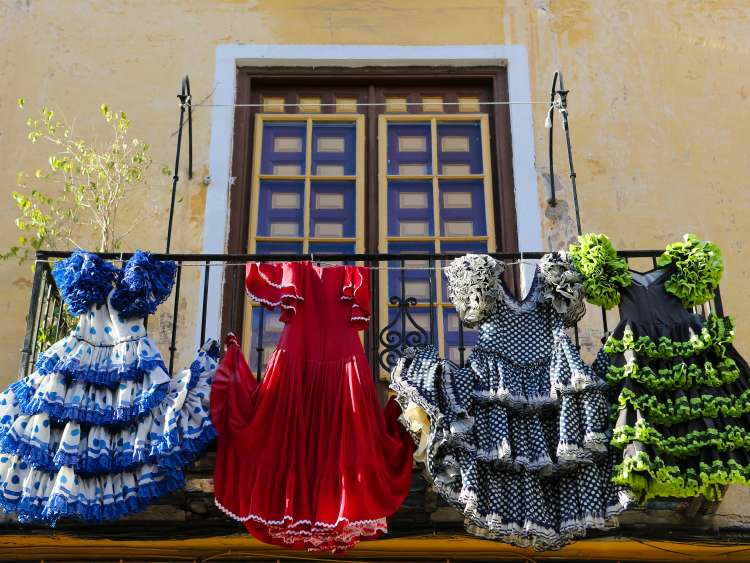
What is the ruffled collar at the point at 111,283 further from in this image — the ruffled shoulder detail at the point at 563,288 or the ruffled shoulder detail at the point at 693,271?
the ruffled shoulder detail at the point at 693,271

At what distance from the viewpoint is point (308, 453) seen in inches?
239

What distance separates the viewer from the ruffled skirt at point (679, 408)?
5.74 metres

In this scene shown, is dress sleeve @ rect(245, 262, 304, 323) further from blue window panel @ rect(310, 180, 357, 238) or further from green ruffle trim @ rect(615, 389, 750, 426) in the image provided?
green ruffle trim @ rect(615, 389, 750, 426)

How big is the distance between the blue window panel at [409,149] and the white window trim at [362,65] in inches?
17.7

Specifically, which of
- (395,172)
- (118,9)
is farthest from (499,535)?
(118,9)

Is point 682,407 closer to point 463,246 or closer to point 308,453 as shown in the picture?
point 308,453

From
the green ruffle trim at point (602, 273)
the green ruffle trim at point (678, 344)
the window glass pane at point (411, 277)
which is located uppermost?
the window glass pane at point (411, 277)

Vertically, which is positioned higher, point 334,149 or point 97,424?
point 334,149

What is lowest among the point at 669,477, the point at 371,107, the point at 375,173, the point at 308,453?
the point at 669,477

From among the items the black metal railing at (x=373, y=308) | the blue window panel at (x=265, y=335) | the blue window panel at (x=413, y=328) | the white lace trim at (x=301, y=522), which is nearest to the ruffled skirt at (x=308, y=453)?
the white lace trim at (x=301, y=522)

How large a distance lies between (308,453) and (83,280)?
1.42 meters

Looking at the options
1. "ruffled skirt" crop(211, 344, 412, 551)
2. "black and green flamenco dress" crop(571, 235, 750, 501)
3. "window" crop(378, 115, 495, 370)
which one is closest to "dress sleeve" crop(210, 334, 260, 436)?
"ruffled skirt" crop(211, 344, 412, 551)

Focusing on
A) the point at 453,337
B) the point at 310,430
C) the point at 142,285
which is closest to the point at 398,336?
the point at 453,337

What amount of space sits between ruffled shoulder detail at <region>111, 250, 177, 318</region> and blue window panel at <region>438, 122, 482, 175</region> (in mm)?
2248
